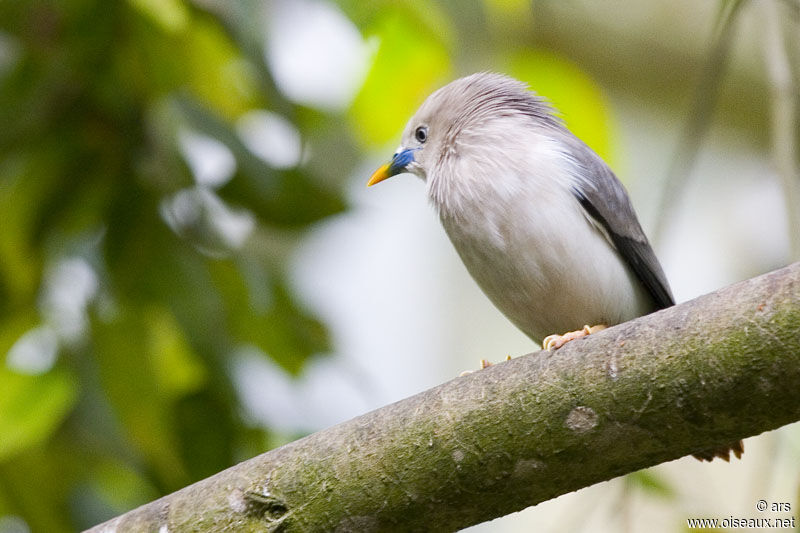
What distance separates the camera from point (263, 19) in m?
3.73

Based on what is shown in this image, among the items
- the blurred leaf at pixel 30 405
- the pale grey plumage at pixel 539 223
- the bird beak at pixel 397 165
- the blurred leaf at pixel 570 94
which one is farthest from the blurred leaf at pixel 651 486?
the blurred leaf at pixel 30 405

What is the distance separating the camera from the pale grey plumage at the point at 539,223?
10.4 ft

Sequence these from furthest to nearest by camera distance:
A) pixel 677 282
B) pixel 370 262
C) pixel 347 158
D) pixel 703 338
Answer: pixel 370 262, pixel 677 282, pixel 347 158, pixel 703 338

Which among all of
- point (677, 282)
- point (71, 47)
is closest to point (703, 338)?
point (71, 47)

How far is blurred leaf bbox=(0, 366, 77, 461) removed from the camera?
3186mm

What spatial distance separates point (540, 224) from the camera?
3.13m

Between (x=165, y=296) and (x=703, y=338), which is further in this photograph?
(x=165, y=296)

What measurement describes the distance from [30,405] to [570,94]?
113 inches

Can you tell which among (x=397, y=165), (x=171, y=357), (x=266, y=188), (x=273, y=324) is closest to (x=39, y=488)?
(x=171, y=357)

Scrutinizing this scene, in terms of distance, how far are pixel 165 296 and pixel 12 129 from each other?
2.90 ft

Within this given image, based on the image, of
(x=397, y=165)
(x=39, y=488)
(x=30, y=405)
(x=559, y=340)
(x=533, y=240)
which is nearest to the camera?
(x=559, y=340)

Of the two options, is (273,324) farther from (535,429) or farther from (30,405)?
(535,429)

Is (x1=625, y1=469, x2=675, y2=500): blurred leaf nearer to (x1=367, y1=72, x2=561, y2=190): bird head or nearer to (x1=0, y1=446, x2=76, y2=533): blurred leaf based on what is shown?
(x1=367, y1=72, x2=561, y2=190): bird head

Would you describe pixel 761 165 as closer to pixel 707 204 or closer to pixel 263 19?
pixel 707 204
